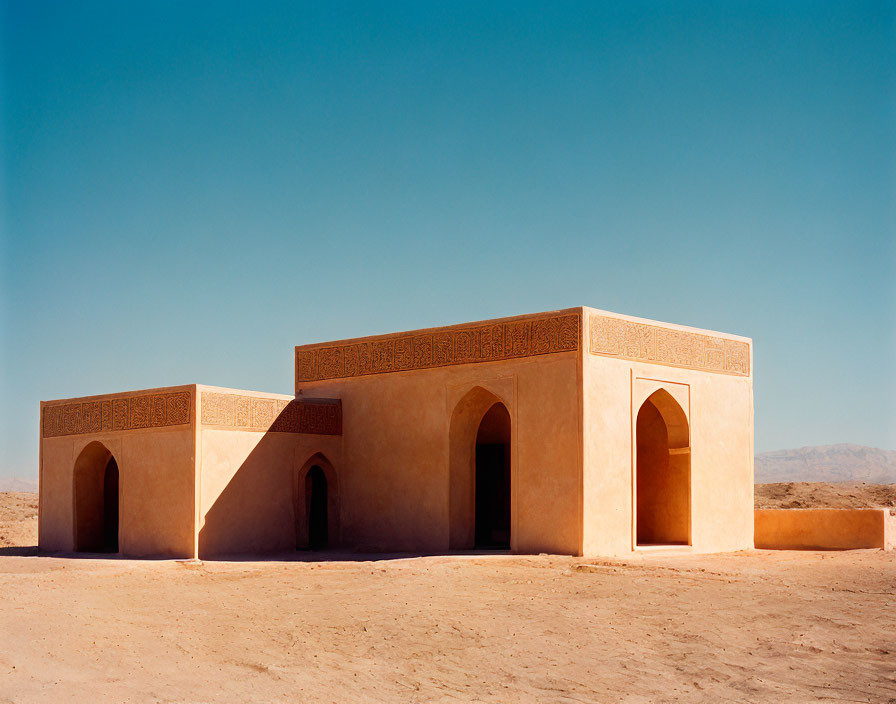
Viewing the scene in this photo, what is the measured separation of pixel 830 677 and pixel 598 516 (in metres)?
6.64

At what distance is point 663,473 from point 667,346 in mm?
2240

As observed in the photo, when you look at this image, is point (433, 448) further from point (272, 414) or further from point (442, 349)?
point (272, 414)

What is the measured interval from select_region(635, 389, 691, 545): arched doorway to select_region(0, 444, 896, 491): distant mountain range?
70.0m

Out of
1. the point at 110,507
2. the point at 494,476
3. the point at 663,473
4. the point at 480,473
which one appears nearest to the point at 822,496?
the point at 494,476

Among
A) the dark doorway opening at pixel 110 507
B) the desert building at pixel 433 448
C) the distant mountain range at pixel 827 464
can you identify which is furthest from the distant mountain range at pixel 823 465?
the dark doorway opening at pixel 110 507

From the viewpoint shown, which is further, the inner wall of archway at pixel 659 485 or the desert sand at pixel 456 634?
the inner wall of archway at pixel 659 485

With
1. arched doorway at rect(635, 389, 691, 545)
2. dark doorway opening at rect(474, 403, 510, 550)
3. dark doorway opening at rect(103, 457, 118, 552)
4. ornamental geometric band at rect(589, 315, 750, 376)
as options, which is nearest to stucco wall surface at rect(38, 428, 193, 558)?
dark doorway opening at rect(103, 457, 118, 552)

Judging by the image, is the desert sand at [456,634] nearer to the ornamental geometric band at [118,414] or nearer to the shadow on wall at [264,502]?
the shadow on wall at [264,502]

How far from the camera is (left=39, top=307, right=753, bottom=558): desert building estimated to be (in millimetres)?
14094

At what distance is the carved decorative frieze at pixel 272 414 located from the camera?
1551cm

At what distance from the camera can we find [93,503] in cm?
1758

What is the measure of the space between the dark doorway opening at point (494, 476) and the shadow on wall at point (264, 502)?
289 centimetres

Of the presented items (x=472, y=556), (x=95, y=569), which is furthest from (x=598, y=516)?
(x=95, y=569)

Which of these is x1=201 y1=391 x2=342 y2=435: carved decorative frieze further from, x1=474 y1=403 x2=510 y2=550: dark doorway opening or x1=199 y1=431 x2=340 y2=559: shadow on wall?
x1=474 y1=403 x2=510 y2=550: dark doorway opening
